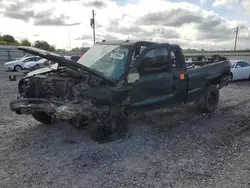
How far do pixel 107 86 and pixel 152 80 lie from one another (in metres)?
1.12

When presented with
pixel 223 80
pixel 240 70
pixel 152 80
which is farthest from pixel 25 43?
pixel 152 80

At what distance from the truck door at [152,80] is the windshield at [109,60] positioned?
0.28 m

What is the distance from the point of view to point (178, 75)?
573cm

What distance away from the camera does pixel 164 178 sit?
136 inches

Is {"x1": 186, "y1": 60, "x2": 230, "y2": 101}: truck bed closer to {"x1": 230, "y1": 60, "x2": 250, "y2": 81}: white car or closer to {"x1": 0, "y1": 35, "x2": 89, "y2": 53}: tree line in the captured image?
{"x1": 230, "y1": 60, "x2": 250, "y2": 81}: white car

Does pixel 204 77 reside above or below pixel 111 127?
above

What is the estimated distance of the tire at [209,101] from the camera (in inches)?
263

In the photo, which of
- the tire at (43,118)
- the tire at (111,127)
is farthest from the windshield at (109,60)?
the tire at (43,118)

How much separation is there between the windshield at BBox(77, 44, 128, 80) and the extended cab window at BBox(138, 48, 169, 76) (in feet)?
1.38

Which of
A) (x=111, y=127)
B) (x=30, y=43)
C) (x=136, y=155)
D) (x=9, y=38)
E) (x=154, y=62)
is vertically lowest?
(x=136, y=155)

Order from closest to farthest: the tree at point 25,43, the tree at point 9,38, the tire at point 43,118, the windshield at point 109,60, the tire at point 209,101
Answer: the windshield at point 109,60 < the tire at point 43,118 < the tire at point 209,101 < the tree at point 25,43 < the tree at point 9,38

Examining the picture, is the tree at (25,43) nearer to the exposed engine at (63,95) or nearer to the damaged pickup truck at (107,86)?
the damaged pickup truck at (107,86)

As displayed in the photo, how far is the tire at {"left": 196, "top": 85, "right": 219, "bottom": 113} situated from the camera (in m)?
6.69

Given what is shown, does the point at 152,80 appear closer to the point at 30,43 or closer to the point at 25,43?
the point at 30,43
